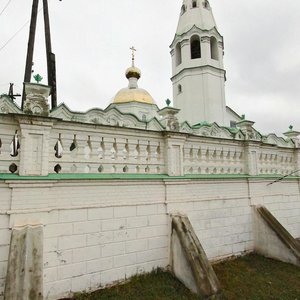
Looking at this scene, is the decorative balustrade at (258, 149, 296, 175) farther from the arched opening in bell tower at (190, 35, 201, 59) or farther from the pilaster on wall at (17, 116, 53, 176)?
the arched opening in bell tower at (190, 35, 201, 59)

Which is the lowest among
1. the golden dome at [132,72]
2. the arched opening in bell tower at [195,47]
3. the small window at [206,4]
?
the arched opening in bell tower at [195,47]

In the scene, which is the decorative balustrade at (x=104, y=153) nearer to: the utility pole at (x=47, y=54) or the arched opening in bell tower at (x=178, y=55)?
the utility pole at (x=47, y=54)

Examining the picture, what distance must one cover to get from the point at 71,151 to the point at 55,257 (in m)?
1.74

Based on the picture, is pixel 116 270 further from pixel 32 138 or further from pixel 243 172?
pixel 243 172

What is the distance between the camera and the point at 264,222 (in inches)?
254

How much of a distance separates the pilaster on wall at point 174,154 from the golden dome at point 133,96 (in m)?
16.0

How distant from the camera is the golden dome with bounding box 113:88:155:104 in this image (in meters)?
21.2

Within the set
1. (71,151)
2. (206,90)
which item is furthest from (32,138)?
(206,90)

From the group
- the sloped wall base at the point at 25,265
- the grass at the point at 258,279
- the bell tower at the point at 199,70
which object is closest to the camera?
the sloped wall base at the point at 25,265

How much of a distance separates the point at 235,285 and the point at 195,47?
13.6 meters

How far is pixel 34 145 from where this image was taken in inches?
163

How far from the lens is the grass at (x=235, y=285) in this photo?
438cm

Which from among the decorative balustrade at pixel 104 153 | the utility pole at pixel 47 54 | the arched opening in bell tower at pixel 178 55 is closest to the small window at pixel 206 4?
the arched opening in bell tower at pixel 178 55

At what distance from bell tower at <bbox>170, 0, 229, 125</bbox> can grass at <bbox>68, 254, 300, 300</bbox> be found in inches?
364
